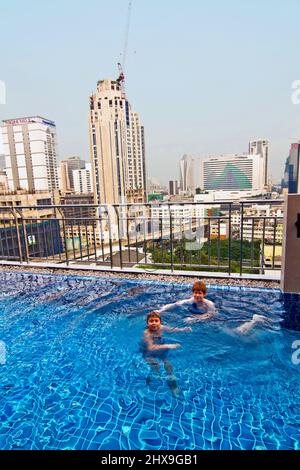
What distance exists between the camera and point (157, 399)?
2.51m

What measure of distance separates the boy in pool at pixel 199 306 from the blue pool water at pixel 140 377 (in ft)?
0.42

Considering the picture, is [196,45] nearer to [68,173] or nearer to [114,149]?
[114,149]

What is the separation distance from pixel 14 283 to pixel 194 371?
162 inches

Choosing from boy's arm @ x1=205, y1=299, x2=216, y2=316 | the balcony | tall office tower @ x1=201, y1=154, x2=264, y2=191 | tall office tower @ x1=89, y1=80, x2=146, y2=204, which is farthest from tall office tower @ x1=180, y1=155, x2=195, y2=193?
boy's arm @ x1=205, y1=299, x2=216, y2=316

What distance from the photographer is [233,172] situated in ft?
198

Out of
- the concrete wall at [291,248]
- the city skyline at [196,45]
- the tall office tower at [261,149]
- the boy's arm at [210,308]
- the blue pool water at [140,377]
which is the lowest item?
the blue pool water at [140,377]

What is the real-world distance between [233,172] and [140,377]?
204 ft

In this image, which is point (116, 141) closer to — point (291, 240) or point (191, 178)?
point (191, 178)

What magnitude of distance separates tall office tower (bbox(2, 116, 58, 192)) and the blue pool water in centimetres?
4452

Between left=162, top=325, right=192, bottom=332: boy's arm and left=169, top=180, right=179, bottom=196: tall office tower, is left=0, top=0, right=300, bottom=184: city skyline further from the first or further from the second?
left=169, top=180, right=179, bottom=196: tall office tower

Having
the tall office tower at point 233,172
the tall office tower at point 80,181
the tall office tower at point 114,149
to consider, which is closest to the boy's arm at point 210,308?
the tall office tower at point 114,149

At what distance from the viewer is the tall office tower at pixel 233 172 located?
2071 inches

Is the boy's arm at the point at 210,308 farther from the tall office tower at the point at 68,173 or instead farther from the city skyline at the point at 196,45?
the tall office tower at the point at 68,173

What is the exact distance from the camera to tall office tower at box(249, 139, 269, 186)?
168 feet
